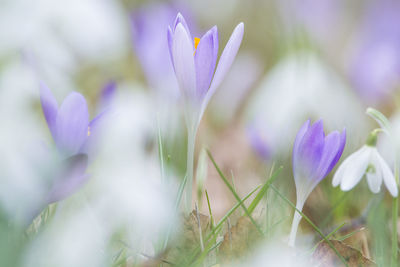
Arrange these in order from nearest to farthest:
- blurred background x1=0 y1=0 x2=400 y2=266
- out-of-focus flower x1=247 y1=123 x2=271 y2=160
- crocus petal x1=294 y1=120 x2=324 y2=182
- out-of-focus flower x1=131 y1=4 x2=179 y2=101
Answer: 1. blurred background x1=0 y1=0 x2=400 y2=266
2. crocus petal x1=294 y1=120 x2=324 y2=182
3. out-of-focus flower x1=131 y1=4 x2=179 y2=101
4. out-of-focus flower x1=247 y1=123 x2=271 y2=160

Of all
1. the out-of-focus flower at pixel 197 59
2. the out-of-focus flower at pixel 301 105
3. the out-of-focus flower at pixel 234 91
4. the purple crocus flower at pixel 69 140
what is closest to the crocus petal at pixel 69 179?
the purple crocus flower at pixel 69 140

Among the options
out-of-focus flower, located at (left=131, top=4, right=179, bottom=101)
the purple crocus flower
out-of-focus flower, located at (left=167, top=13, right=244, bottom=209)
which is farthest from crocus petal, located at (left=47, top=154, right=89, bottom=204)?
out-of-focus flower, located at (left=131, top=4, right=179, bottom=101)

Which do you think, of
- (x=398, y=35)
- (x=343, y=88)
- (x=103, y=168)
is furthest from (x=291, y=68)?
(x=103, y=168)

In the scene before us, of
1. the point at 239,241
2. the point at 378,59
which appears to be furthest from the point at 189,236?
the point at 378,59

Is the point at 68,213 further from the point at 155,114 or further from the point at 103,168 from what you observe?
the point at 155,114

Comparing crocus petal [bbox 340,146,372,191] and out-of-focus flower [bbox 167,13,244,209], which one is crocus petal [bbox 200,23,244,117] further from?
crocus petal [bbox 340,146,372,191]

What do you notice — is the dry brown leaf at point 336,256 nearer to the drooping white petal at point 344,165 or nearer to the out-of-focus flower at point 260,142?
the drooping white petal at point 344,165
